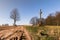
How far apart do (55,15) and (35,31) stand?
138cm

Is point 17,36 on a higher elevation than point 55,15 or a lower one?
lower

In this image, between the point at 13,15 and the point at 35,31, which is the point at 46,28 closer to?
the point at 35,31

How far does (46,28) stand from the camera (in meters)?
5.95

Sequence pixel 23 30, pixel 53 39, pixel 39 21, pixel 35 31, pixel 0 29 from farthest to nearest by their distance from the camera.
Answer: pixel 0 29, pixel 39 21, pixel 23 30, pixel 35 31, pixel 53 39

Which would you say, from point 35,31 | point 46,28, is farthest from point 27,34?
point 46,28

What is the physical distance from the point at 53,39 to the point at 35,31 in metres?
1.02

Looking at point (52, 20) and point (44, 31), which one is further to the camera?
point (52, 20)

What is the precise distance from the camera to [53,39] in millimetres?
5137

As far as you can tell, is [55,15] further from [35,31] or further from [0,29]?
[0,29]

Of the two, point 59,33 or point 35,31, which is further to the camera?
point 35,31

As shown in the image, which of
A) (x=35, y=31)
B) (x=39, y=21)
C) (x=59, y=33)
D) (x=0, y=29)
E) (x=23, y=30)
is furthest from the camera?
(x=0, y=29)

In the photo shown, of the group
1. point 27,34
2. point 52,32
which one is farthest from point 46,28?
point 27,34

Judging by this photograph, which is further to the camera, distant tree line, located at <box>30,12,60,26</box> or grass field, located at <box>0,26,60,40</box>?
distant tree line, located at <box>30,12,60,26</box>

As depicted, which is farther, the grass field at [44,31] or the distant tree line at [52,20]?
the distant tree line at [52,20]
